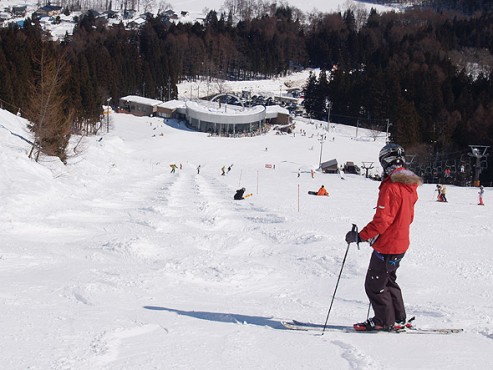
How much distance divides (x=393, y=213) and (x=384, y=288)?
678 mm

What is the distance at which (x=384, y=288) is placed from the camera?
14.7 feet

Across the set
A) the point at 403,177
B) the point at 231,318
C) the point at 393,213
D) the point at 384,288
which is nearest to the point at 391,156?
the point at 403,177

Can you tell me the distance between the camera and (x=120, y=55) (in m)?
83.2

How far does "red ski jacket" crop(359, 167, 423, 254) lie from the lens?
13.7ft

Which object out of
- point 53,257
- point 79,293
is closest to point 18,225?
point 53,257

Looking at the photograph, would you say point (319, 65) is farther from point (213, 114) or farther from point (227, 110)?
point (213, 114)

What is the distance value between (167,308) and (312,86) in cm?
8956

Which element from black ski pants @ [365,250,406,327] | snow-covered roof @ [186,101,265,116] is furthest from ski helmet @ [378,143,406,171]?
snow-covered roof @ [186,101,265,116]

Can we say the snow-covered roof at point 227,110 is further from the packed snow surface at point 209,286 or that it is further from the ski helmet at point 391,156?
the ski helmet at point 391,156

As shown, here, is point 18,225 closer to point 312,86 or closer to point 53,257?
point 53,257

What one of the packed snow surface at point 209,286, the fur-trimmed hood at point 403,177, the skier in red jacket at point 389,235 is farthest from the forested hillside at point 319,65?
the fur-trimmed hood at point 403,177

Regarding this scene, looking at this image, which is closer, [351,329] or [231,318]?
[351,329]

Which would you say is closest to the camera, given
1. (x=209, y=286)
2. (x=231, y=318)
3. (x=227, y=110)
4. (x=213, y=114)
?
(x=231, y=318)

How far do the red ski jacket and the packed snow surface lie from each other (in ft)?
2.44
